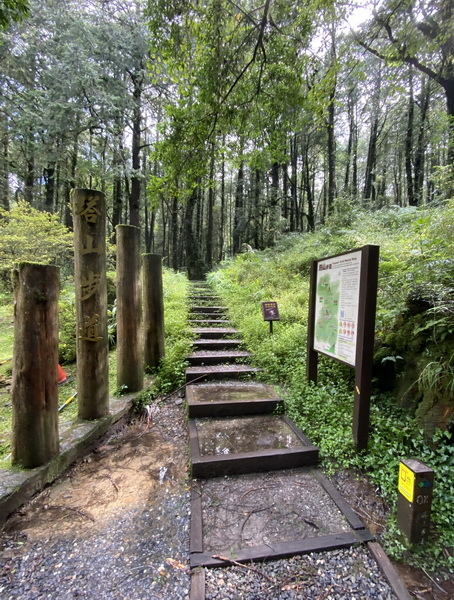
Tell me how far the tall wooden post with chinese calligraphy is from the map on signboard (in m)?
2.60

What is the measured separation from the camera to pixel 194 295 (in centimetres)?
900

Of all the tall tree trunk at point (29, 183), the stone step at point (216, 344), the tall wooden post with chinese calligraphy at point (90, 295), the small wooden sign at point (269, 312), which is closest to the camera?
the tall wooden post with chinese calligraphy at point (90, 295)

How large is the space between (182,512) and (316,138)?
19.7 meters

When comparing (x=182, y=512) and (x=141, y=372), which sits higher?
(x=141, y=372)

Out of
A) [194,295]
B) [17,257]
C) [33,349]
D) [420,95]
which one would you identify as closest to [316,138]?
[420,95]

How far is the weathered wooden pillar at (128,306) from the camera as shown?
12.3ft

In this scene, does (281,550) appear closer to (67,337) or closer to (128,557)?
(128,557)

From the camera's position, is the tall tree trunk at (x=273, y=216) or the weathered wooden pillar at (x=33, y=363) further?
the tall tree trunk at (x=273, y=216)

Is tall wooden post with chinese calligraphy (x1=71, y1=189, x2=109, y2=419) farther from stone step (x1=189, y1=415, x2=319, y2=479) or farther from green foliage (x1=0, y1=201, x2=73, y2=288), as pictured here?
green foliage (x1=0, y1=201, x2=73, y2=288)

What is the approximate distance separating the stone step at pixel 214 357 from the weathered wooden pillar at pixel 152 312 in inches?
23.1

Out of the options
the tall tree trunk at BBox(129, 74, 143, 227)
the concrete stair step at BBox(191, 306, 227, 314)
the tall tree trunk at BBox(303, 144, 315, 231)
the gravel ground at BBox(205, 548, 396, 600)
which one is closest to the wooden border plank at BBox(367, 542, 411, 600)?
the gravel ground at BBox(205, 548, 396, 600)

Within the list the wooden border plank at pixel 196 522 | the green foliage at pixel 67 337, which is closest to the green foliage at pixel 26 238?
the green foliage at pixel 67 337

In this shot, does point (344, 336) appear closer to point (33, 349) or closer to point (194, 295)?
point (33, 349)

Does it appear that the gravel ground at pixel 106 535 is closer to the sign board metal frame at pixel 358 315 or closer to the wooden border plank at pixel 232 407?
Result: the wooden border plank at pixel 232 407
